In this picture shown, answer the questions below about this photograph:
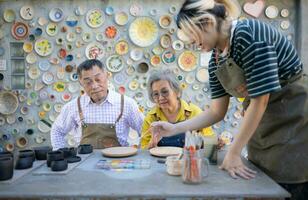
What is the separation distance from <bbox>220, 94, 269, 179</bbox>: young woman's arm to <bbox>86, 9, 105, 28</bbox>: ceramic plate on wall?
118 inches

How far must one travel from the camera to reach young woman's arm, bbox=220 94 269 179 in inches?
56.2

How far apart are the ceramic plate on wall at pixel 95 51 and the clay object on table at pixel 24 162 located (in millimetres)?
2564

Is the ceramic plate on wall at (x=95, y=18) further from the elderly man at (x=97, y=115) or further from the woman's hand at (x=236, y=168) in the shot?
the woman's hand at (x=236, y=168)

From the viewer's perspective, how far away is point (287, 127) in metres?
1.58

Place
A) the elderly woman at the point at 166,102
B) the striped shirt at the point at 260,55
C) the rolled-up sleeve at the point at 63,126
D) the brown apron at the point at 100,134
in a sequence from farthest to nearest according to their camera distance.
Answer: the rolled-up sleeve at the point at 63,126, the brown apron at the point at 100,134, the elderly woman at the point at 166,102, the striped shirt at the point at 260,55

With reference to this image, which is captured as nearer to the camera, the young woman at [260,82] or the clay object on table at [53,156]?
the young woman at [260,82]

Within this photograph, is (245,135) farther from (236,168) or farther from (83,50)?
(83,50)

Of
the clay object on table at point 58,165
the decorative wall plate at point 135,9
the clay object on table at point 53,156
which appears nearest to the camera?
the clay object on table at point 58,165

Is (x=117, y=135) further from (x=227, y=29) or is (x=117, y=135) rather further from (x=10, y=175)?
(x=227, y=29)

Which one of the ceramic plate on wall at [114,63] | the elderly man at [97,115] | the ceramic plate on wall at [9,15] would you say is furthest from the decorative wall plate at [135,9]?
the ceramic plate on wall at [9,15]

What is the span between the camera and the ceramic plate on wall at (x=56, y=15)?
412 centimetres

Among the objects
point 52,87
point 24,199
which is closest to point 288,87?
point 24,199

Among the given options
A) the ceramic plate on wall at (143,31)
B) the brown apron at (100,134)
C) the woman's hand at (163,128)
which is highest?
the ceramic plate on wall at (143,31)

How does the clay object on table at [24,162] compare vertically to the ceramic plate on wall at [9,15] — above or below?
below
